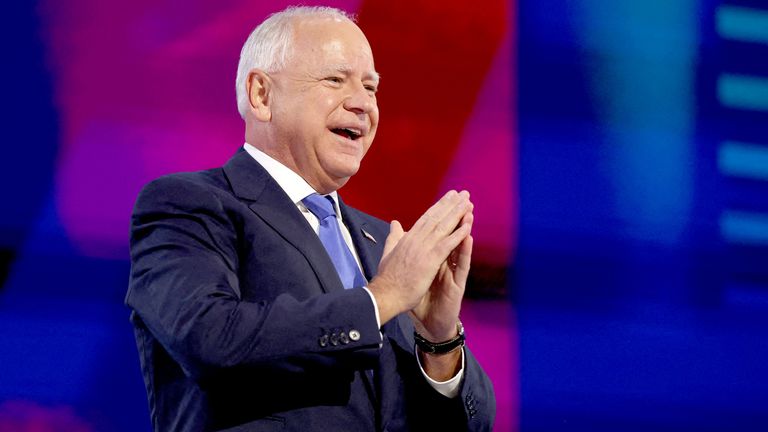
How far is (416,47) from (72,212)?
2.95 feet

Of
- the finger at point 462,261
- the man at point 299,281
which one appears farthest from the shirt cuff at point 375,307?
the finger at point 462,261

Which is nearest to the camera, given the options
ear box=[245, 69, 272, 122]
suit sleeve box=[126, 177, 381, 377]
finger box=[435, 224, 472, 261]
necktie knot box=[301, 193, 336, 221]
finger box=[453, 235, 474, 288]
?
suit sleeve box=[126, 177, 381, 377]

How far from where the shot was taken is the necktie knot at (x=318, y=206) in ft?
5.91

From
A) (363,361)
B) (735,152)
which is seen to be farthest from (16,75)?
(735,152)

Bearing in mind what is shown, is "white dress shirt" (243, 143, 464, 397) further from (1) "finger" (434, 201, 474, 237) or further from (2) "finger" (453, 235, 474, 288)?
(1) "finger" (434, 201, 474, 237)

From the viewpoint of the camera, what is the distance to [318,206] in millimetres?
1812

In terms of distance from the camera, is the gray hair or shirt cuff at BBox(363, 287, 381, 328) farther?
the gray hair

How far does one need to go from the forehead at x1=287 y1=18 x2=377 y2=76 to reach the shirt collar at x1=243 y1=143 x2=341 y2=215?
7.1 inches

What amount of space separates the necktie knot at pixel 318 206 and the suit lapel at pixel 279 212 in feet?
0.29

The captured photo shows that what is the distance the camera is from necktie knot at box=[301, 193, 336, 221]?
5.91 feet

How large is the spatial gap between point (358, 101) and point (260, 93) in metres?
0.19

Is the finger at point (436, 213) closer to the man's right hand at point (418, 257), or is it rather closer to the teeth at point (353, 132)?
the man's right hand at point (418, 257)

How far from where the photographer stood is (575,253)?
8.33ft

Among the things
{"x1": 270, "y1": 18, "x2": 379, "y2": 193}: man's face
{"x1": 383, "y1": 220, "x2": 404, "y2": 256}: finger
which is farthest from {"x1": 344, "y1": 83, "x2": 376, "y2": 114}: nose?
{"x1": 383, "y1": 220, "x2": 404, "y2": 256}: finger
